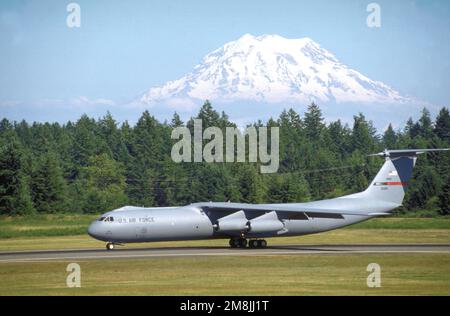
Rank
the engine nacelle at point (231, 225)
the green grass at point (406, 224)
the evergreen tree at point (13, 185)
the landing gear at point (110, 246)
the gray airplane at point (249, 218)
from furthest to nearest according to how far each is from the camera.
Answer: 1. the evergreen tree at point (13, 185)
2. the green grass at point (406, 224)
3. the engine nacelle at point (231, 225)
4. the landing gear at point (110, 246)
5. the gray airplane at point (249, 218)

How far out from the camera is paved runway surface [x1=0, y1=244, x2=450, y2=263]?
43.6 meters

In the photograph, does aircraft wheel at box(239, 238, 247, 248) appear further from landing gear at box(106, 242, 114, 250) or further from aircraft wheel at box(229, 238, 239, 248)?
landing gear at box(106, 242, 114, 250)

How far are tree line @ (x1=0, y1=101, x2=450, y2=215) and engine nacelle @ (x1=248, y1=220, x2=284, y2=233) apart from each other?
34.0 metres

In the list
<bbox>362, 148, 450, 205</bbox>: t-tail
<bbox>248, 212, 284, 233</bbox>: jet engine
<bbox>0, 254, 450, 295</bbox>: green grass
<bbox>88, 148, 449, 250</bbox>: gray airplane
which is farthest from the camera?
<bbox>362, 148, 450, 205</bbox>: t-tail

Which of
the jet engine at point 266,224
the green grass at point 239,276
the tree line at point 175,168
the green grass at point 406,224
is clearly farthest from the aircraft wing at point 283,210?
the tree line at point 175,168

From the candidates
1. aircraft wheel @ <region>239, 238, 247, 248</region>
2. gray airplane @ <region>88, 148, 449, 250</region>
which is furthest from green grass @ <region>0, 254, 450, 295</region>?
aircraft wheel @ <region>239, 238, 247, 248</region>

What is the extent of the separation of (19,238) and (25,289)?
3060 cm

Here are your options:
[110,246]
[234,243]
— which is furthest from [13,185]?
[234,243]

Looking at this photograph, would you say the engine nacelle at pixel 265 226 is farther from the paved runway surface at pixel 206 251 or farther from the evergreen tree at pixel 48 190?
the evergreen tree at pixel 48 190

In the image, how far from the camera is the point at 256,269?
122ft

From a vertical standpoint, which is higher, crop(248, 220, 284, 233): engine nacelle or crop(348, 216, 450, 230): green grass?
Result: crop(248, 220, 284, 233): engine nacelle

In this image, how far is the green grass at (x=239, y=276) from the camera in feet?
98.6

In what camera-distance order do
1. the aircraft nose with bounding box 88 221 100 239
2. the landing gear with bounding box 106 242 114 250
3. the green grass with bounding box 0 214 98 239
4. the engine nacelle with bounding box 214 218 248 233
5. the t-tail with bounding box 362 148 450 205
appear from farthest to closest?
the green grass with bounding box 0 214 98 239 → the t-tail with bounding box 362 148 450 205 → the engine nacelle with bounding box 214 218 248 233 → the landing gear with bounding box 106 242 114 250 → the aircraft nose with bounding box 88 221 100 239

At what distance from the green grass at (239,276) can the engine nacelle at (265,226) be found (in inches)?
212
